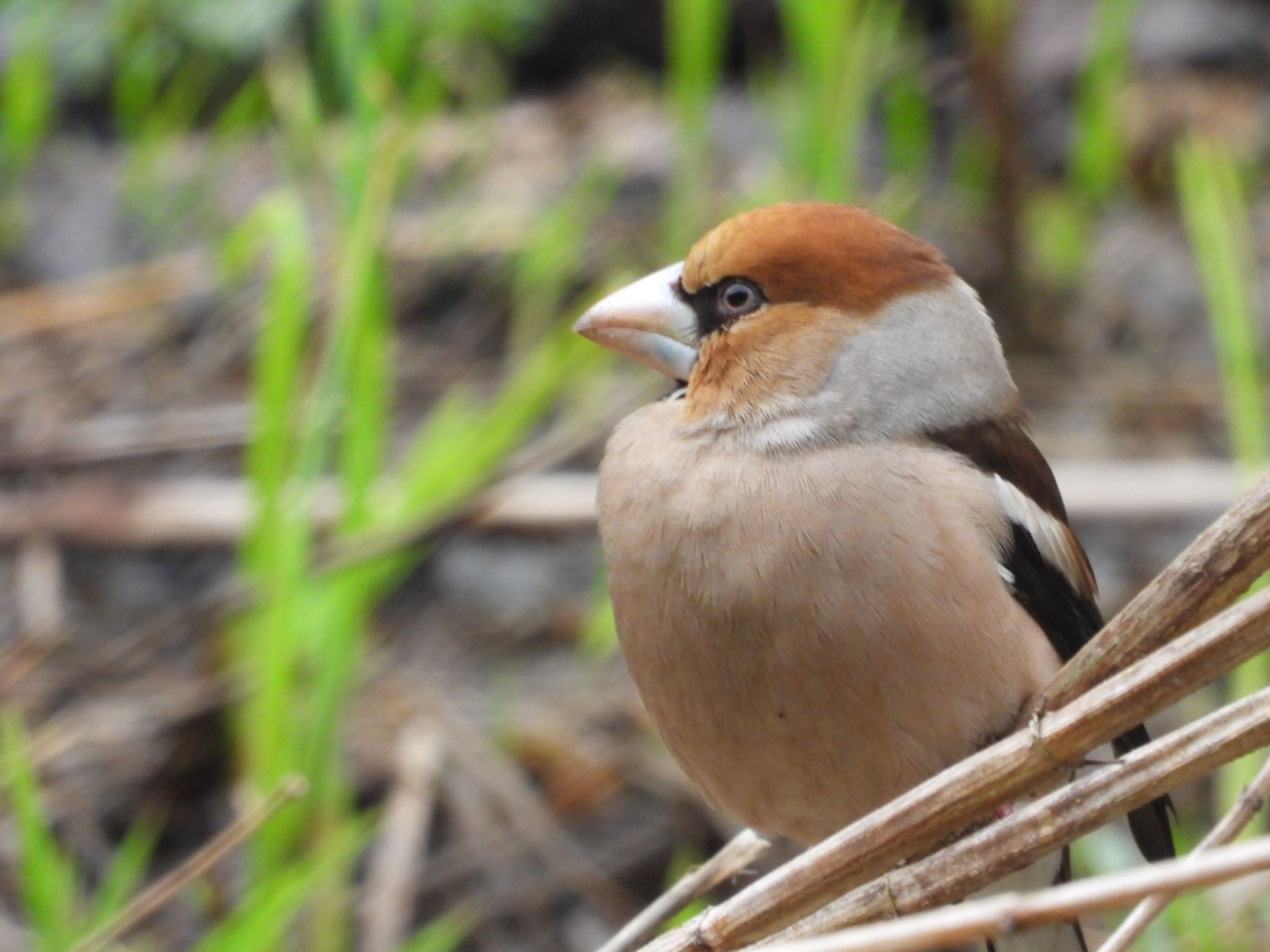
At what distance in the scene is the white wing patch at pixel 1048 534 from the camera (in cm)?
174

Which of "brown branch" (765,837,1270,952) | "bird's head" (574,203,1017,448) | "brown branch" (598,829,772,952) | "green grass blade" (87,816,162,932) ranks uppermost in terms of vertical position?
"bird's head" (574,203,1017,448)

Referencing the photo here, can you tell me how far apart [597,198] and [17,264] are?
5.93 ft

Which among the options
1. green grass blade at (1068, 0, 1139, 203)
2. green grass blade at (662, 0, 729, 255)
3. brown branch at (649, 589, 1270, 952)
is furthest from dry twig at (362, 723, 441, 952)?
green grass blade at (1068, 0, 1139, 203)

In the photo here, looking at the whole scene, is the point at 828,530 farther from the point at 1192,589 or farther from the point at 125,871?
the point at 125,871

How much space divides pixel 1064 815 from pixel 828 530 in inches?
19.5

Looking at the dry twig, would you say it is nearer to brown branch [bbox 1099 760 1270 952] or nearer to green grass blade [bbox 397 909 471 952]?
green grass blade [bbox 397 909 471 952]

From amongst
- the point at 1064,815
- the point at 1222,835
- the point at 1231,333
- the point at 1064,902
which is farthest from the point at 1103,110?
the point at 1064,902

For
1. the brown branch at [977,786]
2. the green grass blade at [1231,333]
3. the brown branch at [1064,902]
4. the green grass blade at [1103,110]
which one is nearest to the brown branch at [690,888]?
the brown branch at [977,786]

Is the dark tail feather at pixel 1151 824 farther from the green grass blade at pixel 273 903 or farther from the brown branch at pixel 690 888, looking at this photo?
the green grass blade at pixel 273 903

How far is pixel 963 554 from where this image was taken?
162cm

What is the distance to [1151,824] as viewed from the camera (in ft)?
5.76

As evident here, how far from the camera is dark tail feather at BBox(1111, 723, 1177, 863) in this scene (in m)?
1.76

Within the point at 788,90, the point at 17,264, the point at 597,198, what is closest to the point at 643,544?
the point at 597,198

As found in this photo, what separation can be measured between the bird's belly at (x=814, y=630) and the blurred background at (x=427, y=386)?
44 cm
